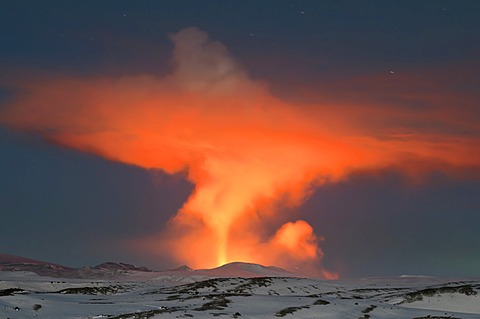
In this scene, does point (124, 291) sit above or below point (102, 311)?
above

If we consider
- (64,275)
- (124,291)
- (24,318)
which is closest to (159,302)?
(24,318)

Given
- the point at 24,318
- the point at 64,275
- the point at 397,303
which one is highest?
the point at 64,275

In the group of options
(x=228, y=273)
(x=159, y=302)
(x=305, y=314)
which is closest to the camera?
(x=305, y=314)

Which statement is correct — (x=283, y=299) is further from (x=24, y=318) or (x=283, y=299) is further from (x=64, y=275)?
(x=64, y=275)

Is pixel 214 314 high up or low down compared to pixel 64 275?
down

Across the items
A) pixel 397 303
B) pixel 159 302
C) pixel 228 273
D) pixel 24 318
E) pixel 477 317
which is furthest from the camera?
pixel 228 273

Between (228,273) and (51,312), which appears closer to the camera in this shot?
(51,312)

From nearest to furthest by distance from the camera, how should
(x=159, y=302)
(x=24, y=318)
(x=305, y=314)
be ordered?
1. (x=24, y=318)
2. (x=305, y=314)
3. (x=159, y=302)

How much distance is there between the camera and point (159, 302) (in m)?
70.7

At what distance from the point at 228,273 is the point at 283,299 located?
383ft

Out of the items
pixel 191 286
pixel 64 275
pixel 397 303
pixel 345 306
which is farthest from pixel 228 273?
pixel 345 306

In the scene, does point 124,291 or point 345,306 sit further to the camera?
point 124,291

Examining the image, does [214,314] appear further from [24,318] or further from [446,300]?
[446,300]

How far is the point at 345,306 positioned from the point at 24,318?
2941 centimetres
